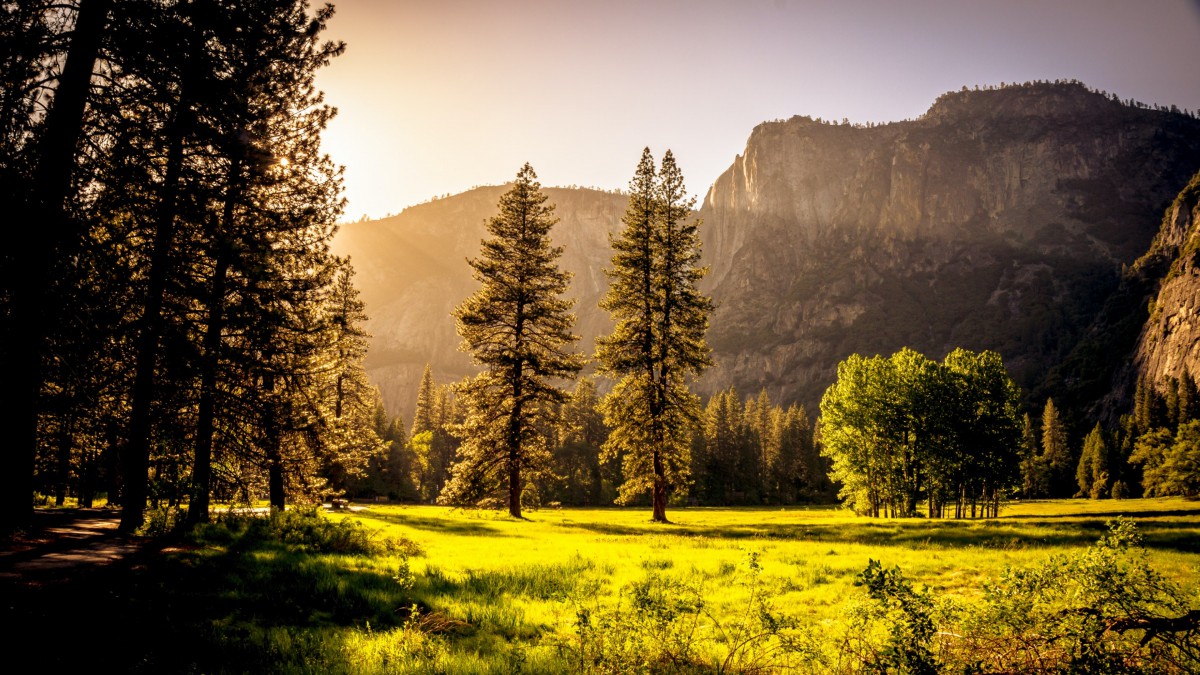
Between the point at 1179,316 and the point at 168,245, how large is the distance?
521ft

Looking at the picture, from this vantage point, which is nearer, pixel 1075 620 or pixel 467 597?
pixel 1075 620

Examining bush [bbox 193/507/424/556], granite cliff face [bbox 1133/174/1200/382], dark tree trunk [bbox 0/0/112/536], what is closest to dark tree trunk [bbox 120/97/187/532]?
bush [bbox 193/507/424/556]

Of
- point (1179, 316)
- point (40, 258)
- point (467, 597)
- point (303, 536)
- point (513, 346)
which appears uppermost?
point (1179, 316)

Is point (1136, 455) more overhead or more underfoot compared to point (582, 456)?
more overhead

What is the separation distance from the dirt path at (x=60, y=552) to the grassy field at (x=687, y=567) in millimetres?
4112

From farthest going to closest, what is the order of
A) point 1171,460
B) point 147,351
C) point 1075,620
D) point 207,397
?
point 1171,460, point 207,397, point 147,351, point 1075,620

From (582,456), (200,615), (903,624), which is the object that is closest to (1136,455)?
(582,456)

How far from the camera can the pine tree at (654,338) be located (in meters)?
25.2

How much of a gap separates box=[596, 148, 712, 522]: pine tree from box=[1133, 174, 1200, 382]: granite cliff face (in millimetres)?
121064

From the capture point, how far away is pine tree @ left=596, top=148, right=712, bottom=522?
82.7 ft

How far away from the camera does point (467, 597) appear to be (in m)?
7.41

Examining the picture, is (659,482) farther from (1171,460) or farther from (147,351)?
(1171,460)

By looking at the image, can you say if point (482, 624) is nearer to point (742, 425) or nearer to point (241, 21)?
point (241, 21)

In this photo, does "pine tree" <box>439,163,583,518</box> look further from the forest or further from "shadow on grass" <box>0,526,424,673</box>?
"shadow on grass" <box>0,526,424,673</box>
